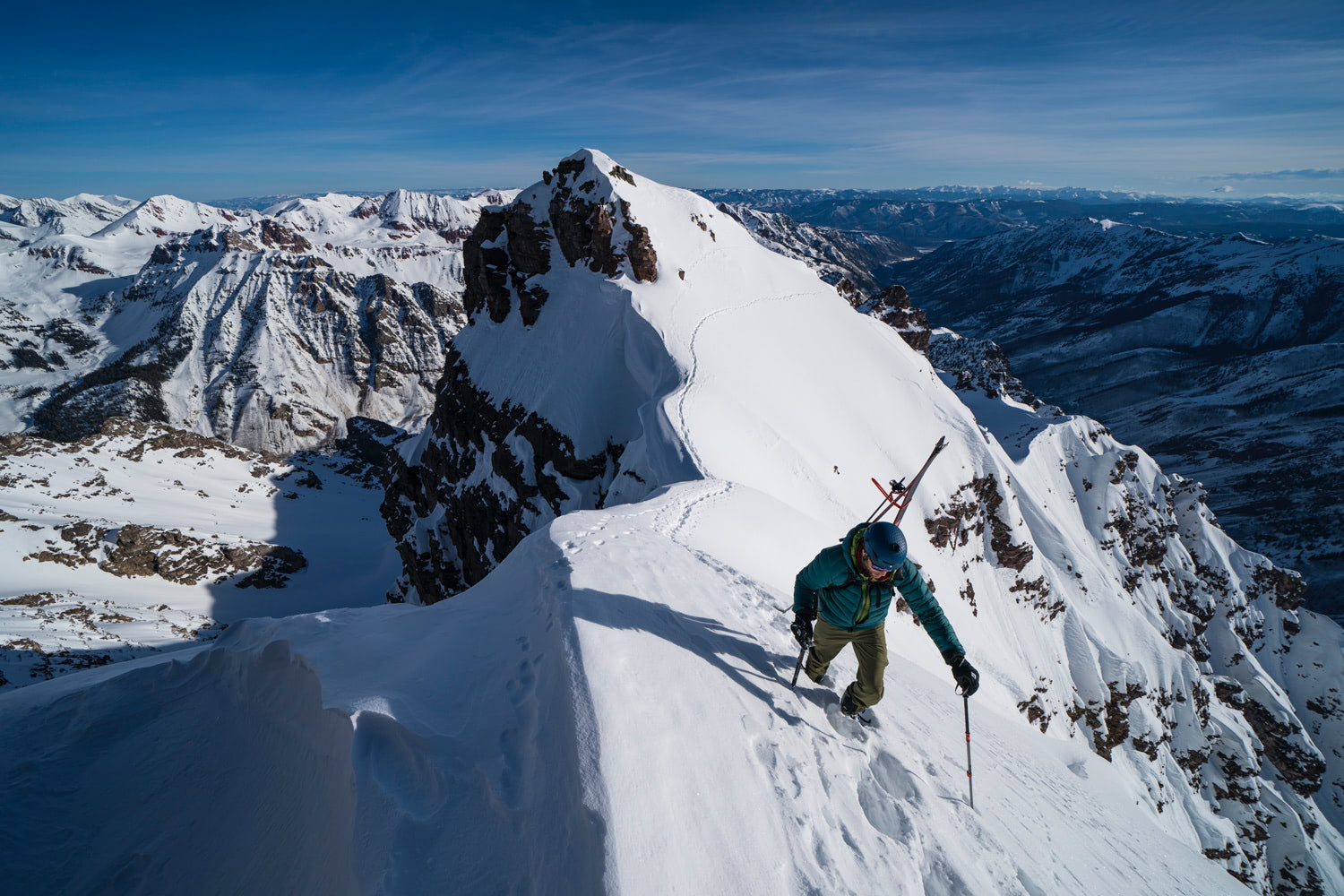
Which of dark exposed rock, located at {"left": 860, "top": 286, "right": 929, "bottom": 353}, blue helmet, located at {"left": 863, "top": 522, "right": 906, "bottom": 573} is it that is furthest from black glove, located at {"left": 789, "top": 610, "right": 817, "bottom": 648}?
dark exposed rock, located at {"left": 860, "top": 286, "right": 929, "bottom": 353}

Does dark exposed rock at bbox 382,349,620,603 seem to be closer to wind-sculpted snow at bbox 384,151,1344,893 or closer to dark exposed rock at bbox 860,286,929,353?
wind-sculpted snow at bbox 384,151,1344,893

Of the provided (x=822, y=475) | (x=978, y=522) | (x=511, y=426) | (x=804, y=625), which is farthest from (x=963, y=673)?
(x=978, y=522)

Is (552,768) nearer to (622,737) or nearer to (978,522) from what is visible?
(622,737)

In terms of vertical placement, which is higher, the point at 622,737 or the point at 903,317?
the point at 903,317

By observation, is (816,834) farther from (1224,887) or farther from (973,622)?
(973,622)

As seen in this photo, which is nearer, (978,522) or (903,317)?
(978,522)

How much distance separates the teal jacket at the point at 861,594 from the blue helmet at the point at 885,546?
31 centimetres

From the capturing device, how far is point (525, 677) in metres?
5.75

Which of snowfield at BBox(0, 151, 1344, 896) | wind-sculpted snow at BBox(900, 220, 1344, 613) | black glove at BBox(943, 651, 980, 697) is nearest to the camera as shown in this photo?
snowfield at BBox(0, 151, 1344, 896)

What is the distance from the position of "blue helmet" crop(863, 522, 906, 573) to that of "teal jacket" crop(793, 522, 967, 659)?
1.02 ft

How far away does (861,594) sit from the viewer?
20.4ft

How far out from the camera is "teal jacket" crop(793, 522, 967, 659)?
616 cm

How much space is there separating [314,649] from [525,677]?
3.14 meters

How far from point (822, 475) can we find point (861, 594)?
16.0m
